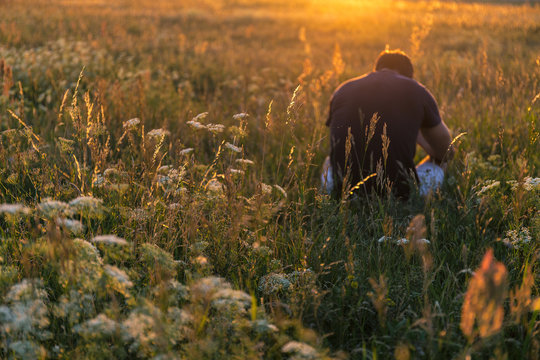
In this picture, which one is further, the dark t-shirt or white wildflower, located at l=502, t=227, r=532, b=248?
the dark t-shirt

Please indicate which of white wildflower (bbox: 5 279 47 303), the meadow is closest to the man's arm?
the meadow

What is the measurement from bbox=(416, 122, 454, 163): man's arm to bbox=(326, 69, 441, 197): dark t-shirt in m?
0.08

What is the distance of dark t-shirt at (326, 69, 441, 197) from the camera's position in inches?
Result: 138

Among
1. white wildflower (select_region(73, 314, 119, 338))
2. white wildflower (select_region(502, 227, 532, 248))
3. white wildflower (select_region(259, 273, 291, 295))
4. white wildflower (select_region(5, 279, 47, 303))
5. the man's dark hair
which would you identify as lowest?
white wildflower (select_region(259, 273, 291, 295))

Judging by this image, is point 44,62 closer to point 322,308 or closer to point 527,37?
point 322,308

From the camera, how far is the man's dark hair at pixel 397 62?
12.3 feet

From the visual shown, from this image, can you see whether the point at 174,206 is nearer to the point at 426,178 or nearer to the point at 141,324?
the point at 141,324

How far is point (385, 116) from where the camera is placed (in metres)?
3.52

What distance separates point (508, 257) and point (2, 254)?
274cm

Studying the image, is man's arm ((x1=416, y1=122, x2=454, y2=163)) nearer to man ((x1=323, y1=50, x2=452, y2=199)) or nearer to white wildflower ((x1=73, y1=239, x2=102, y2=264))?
man ((x1=323, y1=50, x2=452, y2=199))

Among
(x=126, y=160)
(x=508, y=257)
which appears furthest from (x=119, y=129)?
(x=508, y=257)

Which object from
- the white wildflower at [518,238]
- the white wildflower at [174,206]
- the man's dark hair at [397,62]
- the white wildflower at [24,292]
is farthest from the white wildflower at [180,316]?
the man's dark hair at [397,62]

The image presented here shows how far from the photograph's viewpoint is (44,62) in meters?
6.34

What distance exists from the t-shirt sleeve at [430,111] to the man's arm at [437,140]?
62mm
